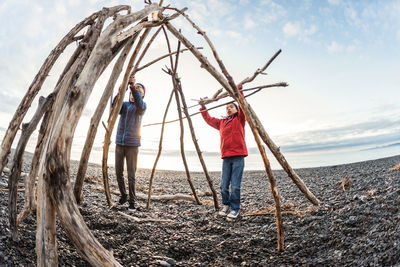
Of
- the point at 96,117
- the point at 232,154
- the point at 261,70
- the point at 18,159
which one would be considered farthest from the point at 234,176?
the point at 18,159

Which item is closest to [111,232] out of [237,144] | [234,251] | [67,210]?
[234,251]

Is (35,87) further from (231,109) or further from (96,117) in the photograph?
(231,109)

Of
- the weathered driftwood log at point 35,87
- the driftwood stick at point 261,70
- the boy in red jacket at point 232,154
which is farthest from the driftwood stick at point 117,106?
the driftwood stick at point 261,70

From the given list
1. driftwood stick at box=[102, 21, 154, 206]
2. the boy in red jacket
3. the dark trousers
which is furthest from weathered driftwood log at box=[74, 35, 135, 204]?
the boy in red jacket

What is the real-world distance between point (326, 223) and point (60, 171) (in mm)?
3060

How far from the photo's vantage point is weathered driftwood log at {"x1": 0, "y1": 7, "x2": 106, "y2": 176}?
2350mm

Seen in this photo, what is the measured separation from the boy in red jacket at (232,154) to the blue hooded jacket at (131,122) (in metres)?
1.14

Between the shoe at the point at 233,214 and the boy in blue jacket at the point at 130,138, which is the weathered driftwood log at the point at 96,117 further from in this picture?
the shoe at the point at 233,214

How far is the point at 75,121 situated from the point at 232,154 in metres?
3.22

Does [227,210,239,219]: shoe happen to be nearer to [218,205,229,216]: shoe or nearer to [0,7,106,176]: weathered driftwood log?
[218,205,229,216]: shoe

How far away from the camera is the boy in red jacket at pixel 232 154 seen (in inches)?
177

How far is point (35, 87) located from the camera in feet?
8.08

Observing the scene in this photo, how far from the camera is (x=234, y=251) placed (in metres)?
2.89

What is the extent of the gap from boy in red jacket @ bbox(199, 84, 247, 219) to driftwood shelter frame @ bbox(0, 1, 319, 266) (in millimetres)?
714
